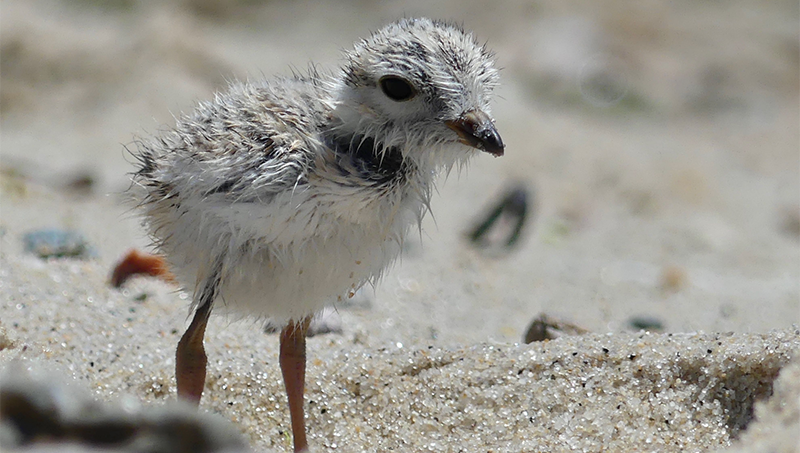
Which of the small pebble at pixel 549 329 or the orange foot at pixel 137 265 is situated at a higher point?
the orange foot at pixel 137 265

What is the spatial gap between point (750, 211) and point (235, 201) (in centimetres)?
637

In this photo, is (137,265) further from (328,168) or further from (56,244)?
(328,168)

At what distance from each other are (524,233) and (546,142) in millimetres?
2533

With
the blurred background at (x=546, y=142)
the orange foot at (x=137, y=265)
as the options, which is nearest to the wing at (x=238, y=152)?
the blurred background at (x=546, y=142)

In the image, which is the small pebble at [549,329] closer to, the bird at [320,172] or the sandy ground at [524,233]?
the sandy ground at [524,233]

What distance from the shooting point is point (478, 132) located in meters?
2.41

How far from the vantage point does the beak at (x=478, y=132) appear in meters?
2.39

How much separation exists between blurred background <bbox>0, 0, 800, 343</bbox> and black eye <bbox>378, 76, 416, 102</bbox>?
140 cm

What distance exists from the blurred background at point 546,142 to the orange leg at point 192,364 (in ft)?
3.54

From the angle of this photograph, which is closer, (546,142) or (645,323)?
(645,323)

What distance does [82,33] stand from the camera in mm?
8344

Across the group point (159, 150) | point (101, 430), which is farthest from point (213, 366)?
point (101, 430)

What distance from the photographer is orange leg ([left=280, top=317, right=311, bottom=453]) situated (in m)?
2.69

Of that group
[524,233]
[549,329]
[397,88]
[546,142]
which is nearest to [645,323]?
[549,329]
